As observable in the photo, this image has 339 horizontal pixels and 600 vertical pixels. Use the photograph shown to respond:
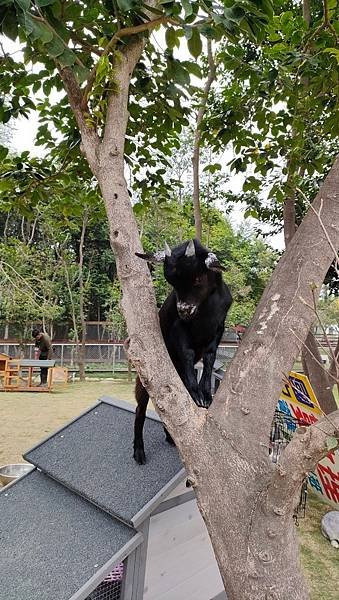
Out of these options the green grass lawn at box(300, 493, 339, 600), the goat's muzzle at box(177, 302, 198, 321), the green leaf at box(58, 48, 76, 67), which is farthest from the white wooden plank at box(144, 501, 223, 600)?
the green leaf at box(58, 48, 76, 67)

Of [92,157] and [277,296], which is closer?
[277,296]

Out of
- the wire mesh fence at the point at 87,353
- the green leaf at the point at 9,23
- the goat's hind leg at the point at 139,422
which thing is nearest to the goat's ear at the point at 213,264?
the goat's hind leg at the point at 139,422

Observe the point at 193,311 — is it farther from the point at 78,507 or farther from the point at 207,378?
the point at 78,507

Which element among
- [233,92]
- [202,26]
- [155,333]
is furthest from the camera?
[233,92]

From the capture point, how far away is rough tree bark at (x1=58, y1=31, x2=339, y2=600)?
41.8 inches

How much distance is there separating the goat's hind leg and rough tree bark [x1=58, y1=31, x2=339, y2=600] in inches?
33.9

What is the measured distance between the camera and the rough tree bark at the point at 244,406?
1062 millimetres

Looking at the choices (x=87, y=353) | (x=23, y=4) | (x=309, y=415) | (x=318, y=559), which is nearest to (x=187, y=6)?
(x=23, y=4)

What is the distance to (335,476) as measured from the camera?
3.78 m

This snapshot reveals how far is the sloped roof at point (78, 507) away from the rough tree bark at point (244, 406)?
853 mm

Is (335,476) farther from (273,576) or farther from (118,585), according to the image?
(273,576)

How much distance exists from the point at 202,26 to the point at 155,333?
1.14 metres

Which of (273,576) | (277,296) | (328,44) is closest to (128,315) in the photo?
(277,296)

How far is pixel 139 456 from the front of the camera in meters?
2.28
